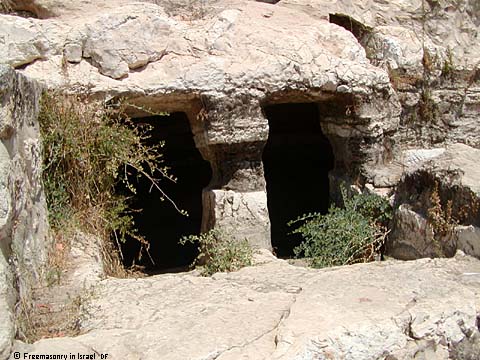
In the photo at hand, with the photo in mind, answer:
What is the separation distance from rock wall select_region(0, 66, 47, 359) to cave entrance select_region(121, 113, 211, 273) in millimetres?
3721

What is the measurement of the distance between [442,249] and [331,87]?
1.91 m

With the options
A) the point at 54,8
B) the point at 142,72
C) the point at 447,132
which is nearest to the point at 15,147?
the point at 142,72

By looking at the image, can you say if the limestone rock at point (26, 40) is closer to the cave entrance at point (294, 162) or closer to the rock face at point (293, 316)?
the rock face at point (293, 316)

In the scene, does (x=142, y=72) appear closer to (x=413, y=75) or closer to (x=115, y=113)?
(x=115, y=113)

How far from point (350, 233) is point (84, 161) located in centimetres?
238

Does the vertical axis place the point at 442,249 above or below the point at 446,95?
below

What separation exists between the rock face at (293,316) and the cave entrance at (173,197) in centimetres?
408

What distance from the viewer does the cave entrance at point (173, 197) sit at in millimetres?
8375

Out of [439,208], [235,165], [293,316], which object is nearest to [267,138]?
[235,165]

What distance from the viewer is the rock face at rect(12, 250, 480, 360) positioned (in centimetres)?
318

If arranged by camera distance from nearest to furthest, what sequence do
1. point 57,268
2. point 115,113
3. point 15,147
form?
point 15,147 → point 57,268 → point 115,113

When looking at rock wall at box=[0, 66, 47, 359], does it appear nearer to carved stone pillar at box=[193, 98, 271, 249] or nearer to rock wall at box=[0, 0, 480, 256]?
rock wall at box=[0, 0, 480, 256]

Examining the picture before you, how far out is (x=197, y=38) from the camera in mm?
5695

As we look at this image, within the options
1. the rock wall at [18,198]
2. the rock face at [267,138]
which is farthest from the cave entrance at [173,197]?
the rock wall at [18,198]
